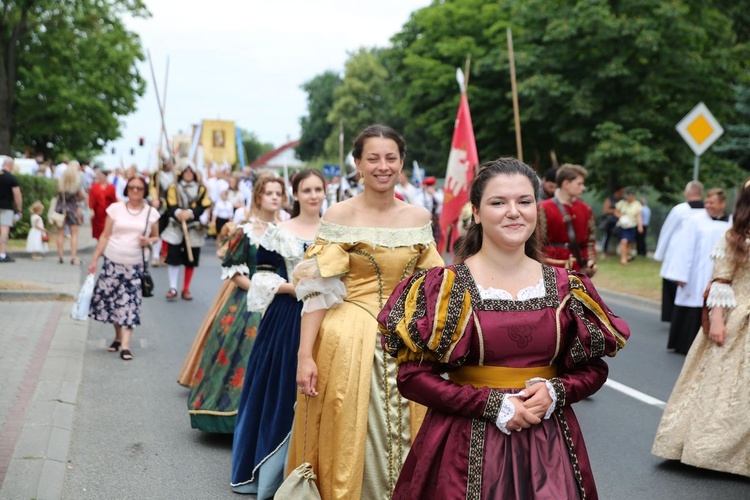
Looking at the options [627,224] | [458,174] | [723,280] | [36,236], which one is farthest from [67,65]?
[723,280]

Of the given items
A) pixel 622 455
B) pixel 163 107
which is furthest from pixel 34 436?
pixel 163 107

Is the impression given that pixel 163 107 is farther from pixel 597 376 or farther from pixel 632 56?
pixel 632 56

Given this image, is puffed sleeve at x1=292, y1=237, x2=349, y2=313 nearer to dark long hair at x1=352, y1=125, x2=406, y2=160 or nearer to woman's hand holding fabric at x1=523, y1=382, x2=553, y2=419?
dark long hair at x1=352, y1=125, x2=406, y2=160

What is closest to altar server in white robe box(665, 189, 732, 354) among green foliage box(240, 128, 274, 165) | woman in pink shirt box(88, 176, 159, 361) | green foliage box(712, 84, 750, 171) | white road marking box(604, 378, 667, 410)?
white road marking box(604, 378, 667, 410)

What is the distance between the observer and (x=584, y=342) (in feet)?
10.4

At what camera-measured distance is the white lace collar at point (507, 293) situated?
3189 mm

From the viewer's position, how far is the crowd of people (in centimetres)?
312

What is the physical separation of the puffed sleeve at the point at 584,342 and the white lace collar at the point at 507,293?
0.30 feet

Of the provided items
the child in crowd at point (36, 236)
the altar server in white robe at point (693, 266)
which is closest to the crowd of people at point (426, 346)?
the altar server in white robe at point (693, 266)

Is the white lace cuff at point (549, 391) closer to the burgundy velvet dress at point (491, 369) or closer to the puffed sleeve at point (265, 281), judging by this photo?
the burgundy velvet dress at point (491, 369)

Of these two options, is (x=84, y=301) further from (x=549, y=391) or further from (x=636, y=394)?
(x=549, y=391)

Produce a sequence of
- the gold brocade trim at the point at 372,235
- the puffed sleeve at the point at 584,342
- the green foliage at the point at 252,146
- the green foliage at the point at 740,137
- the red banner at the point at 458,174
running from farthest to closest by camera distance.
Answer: the green foliage at the point at 252,146, the green foliage at the point at 740,137, the red banner at the point at 458,174, the gold brocade trim at the point at 372,235, the puffed sleeve at the point at 584,342

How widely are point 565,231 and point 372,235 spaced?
13.3ft

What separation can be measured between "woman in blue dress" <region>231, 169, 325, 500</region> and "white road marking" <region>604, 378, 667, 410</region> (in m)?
3.44
